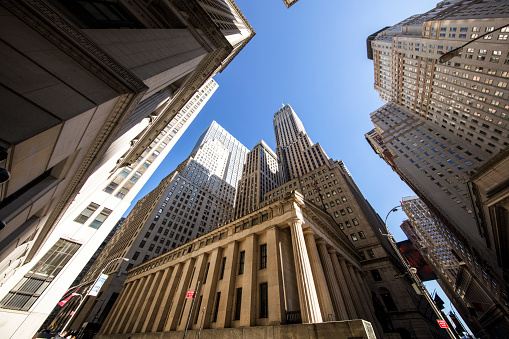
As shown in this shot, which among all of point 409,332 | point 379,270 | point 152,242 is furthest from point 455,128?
point 152,242

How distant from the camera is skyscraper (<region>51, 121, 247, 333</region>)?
46781 mm

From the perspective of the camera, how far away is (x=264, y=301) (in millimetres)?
16188

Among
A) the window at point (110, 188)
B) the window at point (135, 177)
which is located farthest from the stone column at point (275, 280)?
the window at point (135, 177)

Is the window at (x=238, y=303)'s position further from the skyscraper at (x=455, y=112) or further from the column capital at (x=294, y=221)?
the skyscraper at (x=455, y=112)

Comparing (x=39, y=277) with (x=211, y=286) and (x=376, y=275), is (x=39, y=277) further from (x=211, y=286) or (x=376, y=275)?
(x=376, y=275)

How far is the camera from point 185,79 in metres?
18.2

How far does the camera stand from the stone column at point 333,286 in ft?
56.1

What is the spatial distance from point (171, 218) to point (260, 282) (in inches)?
2248

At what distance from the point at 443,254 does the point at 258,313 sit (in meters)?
124

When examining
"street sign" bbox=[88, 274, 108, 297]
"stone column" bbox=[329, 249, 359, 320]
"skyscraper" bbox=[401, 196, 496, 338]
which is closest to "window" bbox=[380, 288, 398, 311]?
"stone column" bbox=[329, 249, 359, 320]

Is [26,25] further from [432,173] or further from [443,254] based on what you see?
[443,254]

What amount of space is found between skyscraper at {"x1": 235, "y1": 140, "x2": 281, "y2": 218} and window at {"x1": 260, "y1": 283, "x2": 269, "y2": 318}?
50.3 meters

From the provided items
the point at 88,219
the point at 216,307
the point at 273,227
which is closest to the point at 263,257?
the point at 273,227

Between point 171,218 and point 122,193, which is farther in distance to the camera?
point 171,218
